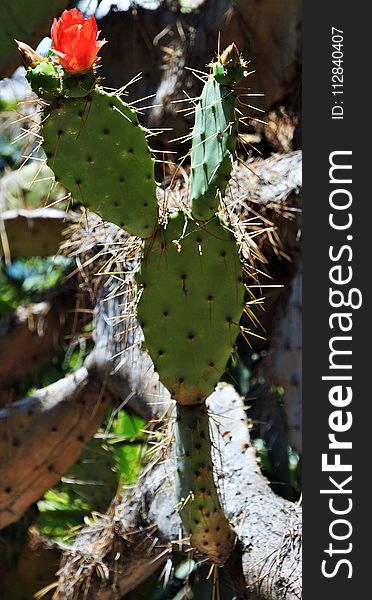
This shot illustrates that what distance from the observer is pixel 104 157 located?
4.75ft

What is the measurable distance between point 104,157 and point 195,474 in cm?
56

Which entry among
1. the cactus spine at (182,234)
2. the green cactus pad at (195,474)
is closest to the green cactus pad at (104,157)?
the cactus spine at (182,234)

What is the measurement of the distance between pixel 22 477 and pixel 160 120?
37.9 inches

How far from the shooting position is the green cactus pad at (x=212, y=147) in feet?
4.75

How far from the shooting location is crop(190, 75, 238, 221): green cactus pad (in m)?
1.45

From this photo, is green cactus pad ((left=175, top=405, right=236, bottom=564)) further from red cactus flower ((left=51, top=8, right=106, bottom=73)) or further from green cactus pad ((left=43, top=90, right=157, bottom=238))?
red cactus flower ((left=51, top=8, right=106, bottom=73))

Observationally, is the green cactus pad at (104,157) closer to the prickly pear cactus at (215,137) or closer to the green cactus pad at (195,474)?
the prickly pear cactus at (215,137)

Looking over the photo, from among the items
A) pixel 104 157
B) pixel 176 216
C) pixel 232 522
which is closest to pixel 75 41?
pixel 104 157

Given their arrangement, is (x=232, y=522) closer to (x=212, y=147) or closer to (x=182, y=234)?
(x=182, y=234)

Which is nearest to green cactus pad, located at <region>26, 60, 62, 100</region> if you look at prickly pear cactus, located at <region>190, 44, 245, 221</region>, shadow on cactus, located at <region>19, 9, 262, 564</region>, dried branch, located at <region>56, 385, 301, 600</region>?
shadow on cactus, located at <region>19, 9, 262, 564</region>

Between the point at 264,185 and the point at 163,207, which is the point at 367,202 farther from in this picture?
the point at 264,185

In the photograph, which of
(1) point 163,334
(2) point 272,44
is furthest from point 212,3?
(1) point 163,334

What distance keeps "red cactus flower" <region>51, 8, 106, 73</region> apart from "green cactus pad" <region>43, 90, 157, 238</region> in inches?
2.2

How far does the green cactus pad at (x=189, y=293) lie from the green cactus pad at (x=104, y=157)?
59 mm
